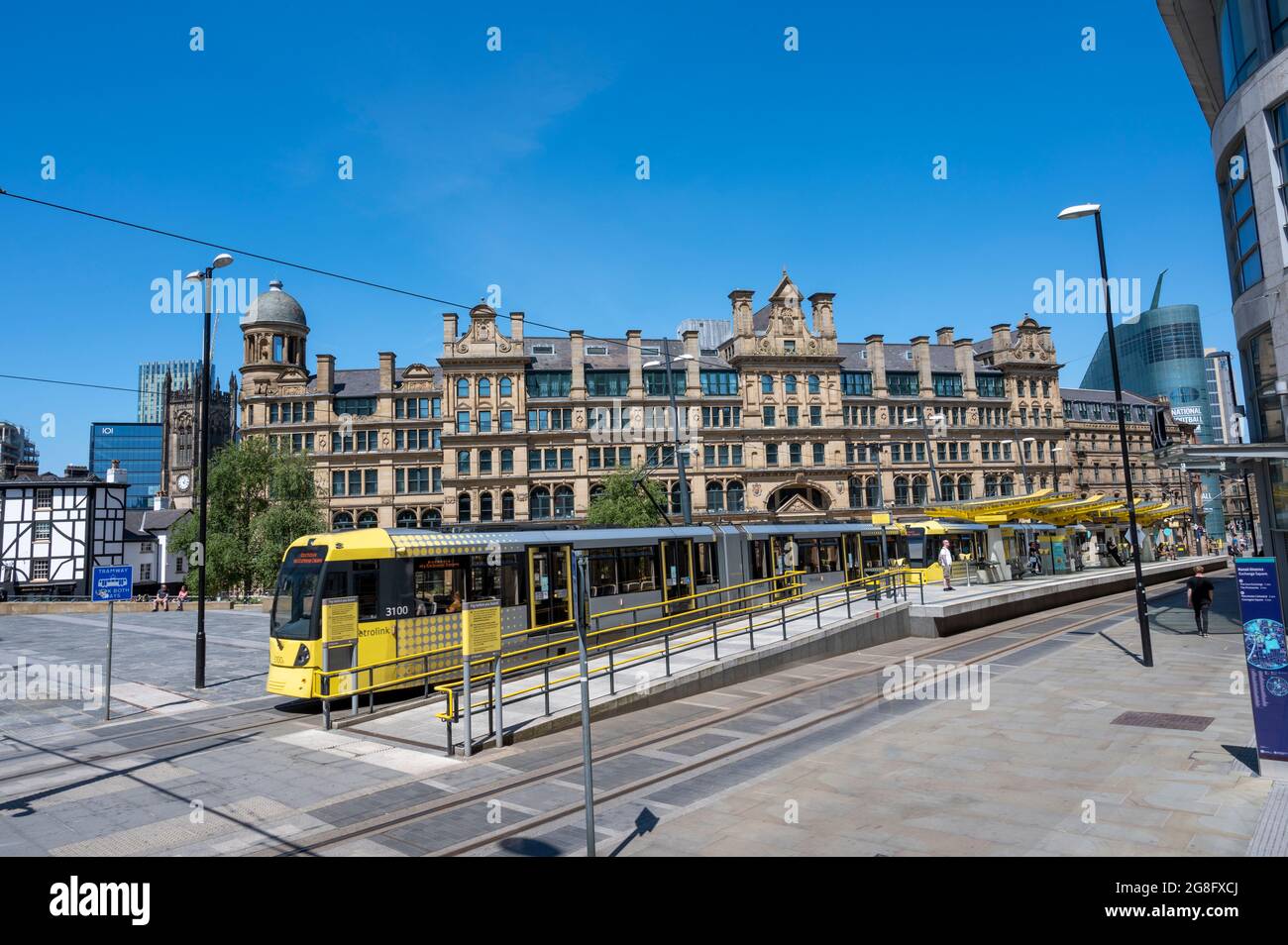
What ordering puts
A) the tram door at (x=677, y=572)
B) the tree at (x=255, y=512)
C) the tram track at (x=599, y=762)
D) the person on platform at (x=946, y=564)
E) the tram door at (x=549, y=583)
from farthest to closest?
the tree at (x=255, y=512) < the person on platform at (x=946, y=564) < the tram door at (x=677, y=572) < the tram door at (x=549, y=583) < the tram track at (x=599, y=762)

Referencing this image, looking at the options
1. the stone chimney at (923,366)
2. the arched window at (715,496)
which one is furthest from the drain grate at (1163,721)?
the stone chimney at (923,366)

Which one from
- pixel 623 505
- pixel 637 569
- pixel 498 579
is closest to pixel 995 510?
pixel 623 505

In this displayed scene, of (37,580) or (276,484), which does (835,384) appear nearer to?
(276,484)

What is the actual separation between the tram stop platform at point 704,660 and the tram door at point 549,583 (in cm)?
151

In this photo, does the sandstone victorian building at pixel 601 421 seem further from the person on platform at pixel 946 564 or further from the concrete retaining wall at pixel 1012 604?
the person on platform at pixel 946 564

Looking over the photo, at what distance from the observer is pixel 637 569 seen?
2162 centimetres

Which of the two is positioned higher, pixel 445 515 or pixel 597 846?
pixel 445 515

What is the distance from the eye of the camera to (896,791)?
902 cm

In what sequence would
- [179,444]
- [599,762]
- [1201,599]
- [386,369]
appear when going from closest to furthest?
[599,762], [1201,599], [386,369], [179,444]

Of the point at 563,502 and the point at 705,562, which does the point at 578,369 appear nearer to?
the point at 563,502

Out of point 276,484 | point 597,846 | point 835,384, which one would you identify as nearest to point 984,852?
point 597,846

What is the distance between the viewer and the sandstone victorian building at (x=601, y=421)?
5975cm

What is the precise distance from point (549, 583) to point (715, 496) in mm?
44297

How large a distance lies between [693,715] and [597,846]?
6.50 metres
